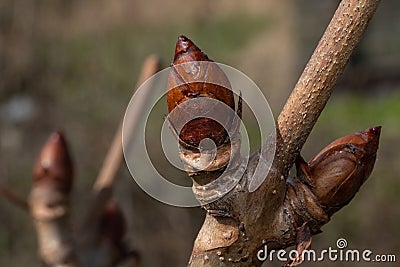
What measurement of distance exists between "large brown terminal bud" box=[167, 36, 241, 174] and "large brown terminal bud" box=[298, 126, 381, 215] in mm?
66

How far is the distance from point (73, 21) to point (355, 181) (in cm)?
688

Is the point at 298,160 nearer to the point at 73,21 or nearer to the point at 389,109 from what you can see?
the point at 389,109

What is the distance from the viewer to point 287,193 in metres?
0.49

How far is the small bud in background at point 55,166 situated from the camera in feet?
2.27

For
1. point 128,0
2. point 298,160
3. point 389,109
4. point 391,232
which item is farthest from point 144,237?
point 128,0

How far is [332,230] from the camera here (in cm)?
349

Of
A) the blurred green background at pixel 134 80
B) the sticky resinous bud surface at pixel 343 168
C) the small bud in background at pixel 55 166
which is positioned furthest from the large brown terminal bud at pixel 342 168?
the blurred green background at pixel 134 80

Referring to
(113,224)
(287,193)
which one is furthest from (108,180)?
(287,193)

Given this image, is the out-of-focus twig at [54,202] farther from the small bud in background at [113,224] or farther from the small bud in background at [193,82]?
the small bud in background at [193,82]

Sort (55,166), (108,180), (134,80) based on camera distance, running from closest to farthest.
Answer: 1. (55,166)
2. (108,180)
3. (134,80)

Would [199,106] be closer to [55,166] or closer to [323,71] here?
[323,71]

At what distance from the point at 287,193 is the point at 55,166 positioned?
0.96 feet

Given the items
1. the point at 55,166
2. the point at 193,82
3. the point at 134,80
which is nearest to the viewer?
the point at 193,82

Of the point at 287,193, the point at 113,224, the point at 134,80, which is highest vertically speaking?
the point at 287,193
